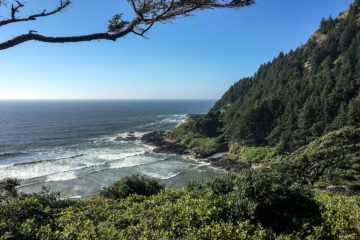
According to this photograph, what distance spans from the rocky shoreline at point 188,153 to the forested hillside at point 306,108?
5.91 meters

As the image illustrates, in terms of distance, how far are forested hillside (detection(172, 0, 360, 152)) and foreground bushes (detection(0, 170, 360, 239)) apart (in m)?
42.6

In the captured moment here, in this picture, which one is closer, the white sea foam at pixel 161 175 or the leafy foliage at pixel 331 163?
the leafy foliage at pixel 331 163

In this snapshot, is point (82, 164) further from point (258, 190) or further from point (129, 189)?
point (258, 190)

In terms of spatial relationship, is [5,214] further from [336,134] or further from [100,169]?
[336,134]

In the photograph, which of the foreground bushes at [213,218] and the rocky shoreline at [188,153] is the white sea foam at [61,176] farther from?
the foreground bushes at [213,218]

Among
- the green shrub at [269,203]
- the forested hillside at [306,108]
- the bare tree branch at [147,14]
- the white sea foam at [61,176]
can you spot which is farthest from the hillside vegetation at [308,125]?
the white sea foam at [61,176]

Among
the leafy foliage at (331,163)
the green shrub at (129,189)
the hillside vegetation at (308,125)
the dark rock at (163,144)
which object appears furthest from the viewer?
the dark rock at (163,144)

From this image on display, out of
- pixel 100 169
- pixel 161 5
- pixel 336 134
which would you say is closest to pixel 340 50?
pixel 336 134

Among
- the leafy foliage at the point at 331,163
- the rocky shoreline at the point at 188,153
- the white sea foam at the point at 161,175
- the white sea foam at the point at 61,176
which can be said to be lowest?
the white sea foam at the point at 161,175

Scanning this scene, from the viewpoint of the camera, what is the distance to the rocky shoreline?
47.6 m

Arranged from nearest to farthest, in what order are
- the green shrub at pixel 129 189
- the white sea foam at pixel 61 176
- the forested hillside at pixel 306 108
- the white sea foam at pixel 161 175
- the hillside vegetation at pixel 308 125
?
the green shrub at pixel 129 189, the hillside vegetation at pixel 308 125, the white sea foam at pixel 61 176, the white sea foam at pixel 161 175, the forested hillside at pixel 306 108

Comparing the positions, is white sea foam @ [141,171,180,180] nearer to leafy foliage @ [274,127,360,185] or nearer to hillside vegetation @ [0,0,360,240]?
hillside vegetation @ [0,0,360,240]

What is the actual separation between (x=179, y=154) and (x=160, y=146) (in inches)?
363

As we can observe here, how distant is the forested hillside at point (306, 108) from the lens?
47.5 metres
